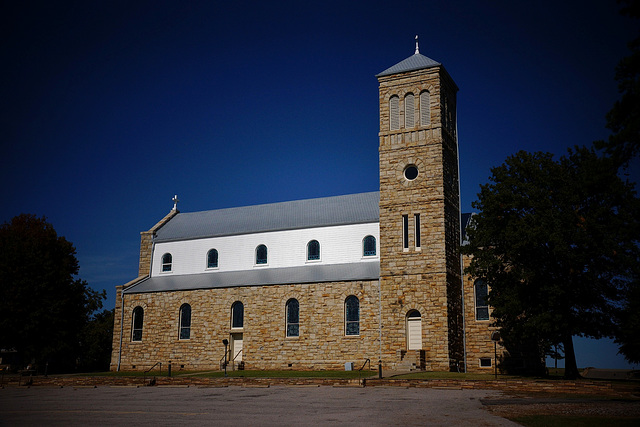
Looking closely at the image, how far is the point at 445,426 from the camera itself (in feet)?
44.1

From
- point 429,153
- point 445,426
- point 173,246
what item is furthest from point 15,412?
point 173,246

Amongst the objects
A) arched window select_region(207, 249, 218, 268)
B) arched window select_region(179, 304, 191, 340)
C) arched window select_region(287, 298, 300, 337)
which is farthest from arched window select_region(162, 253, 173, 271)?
arched window select_region(287, 298, 300, 337)

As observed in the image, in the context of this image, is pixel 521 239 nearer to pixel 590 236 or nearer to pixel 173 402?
pixel 590 236

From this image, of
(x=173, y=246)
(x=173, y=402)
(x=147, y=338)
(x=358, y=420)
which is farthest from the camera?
(x=173, y=246)

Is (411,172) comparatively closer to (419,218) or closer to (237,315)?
(419,218)

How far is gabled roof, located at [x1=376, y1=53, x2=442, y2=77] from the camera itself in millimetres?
39000

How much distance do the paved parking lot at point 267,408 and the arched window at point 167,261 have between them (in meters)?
24.5

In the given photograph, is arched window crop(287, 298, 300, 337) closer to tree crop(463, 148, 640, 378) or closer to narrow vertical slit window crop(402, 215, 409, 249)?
narrow vertical slit window crop(402, 215, 409, 249)

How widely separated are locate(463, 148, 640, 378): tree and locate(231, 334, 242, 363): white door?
18619mm

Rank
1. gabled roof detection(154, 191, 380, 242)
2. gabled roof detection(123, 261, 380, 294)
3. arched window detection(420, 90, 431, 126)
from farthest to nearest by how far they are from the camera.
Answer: gabled roof detection(154, 191, 380, 242)
gabled roof detection(123, 261, 380, 294)
arched window detection(420, 90, 431, 126)

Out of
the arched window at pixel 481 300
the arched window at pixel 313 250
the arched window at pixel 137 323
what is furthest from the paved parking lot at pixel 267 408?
the arched window at pixel 137 323

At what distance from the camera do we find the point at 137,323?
1775 inches

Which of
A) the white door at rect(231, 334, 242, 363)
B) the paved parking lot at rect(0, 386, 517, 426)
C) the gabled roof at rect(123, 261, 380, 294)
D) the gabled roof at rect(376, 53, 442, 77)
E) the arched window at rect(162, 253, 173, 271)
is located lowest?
the paved parking lot at rect(0, 386, 517, 426)

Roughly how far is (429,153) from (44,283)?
1230 inches
